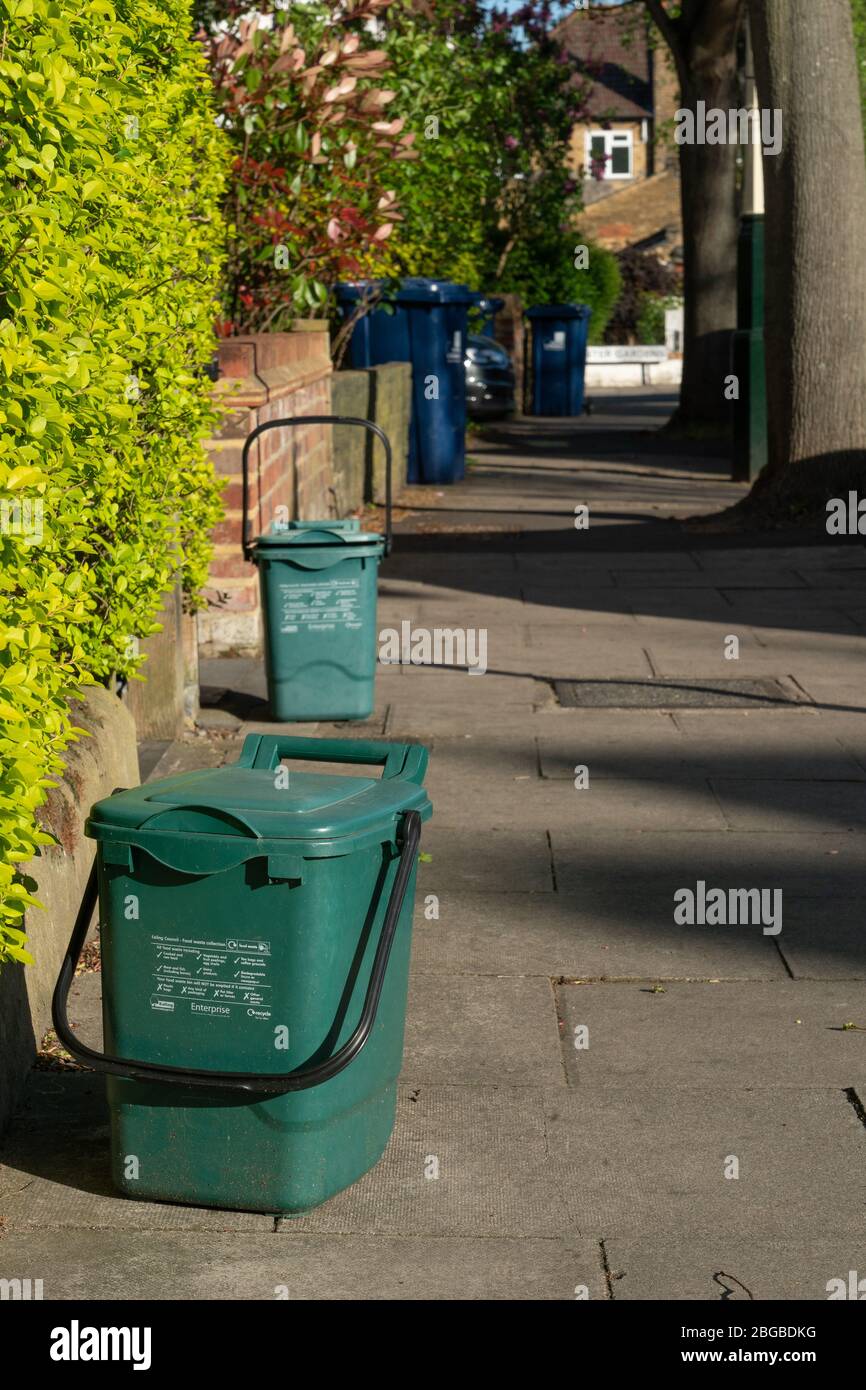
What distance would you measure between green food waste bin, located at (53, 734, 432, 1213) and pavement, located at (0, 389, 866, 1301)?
0.43ft

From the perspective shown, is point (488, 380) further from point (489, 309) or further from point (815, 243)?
point (815, 243)

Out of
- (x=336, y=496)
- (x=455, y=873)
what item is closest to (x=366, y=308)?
(x=336, y=496)

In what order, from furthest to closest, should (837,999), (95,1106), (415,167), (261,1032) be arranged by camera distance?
(415,167), (837,999), (95,1106), (261,1032)

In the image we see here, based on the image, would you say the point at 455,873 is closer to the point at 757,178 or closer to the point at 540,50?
the point at 757,178

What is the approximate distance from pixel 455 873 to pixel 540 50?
24397 mm

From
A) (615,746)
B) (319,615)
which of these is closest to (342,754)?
(615,746)

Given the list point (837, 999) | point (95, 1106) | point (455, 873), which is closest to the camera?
point (95, 1106)

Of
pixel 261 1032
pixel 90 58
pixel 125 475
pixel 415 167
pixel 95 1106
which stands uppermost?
pixel 415 167

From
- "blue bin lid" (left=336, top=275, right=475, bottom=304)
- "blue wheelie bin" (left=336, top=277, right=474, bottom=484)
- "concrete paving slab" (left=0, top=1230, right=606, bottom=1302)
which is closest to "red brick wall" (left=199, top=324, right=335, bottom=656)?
"concrete paving slab" (left=0, top=1230, right=606, bottom=1302)

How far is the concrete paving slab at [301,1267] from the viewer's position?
3408mm

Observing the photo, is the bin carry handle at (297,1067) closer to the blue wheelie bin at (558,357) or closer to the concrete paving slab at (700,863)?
the concrete paving slab at (700,863)

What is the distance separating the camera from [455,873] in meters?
6.02

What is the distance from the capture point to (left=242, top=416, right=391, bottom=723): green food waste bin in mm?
7867

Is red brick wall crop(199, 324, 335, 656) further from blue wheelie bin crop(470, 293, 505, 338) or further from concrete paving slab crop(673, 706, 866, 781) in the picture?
blue wheelie bin crop(470, 293, 505, 338)
